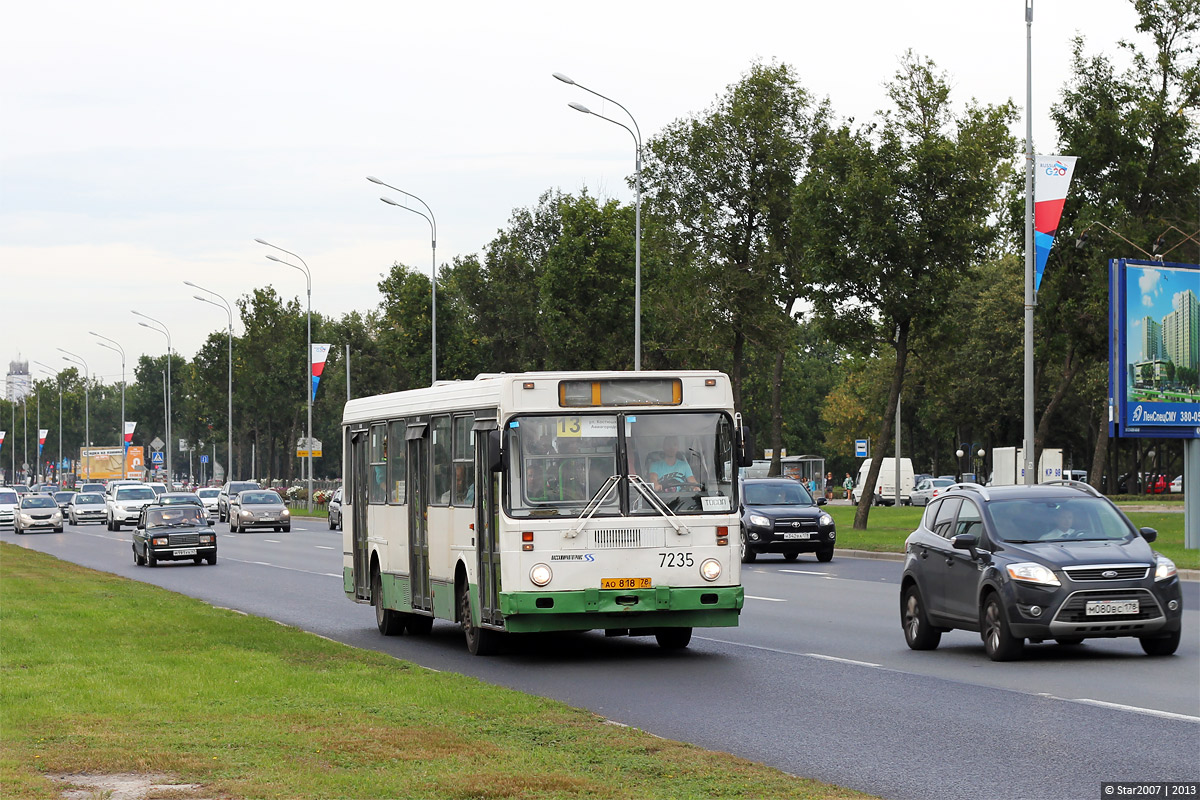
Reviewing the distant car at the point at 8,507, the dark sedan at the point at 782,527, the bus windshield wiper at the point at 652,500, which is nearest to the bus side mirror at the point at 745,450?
the bus windshield wiper at the point at 652,500

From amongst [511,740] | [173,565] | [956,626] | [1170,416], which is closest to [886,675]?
[956,626]

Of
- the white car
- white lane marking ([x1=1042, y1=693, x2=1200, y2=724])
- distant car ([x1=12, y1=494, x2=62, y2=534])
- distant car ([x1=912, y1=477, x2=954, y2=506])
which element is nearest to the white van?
distant car ([x1=912, y1=477, x2=954, y2=506])

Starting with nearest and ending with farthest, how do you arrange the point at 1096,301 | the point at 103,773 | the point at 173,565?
the point at 103,773 → the point at 173,565 → the point at 1096,301

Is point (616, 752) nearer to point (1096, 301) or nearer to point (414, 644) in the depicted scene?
point (414, 644)

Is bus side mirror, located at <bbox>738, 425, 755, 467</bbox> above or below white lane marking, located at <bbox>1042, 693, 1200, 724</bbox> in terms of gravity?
above

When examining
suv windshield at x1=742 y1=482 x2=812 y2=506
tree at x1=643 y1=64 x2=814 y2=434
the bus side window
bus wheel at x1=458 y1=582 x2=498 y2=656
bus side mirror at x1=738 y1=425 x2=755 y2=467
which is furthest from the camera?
tree at x1=643 y1=64 x2=814 y2=434

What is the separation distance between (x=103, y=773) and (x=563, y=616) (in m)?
7.46

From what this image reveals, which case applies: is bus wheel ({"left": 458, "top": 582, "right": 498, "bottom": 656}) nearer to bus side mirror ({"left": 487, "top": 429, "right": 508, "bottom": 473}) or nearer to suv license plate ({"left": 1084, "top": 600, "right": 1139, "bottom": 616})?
bus side mirror ({"left": 487, "top": 429, "right": 508, "bottom": 473})

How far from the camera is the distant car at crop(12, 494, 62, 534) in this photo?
66188 mm

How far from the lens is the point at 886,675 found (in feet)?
48.4

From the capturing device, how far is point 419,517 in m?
18.7

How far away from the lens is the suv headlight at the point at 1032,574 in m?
15.0

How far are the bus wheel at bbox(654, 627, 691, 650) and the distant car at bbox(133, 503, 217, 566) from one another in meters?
23.3

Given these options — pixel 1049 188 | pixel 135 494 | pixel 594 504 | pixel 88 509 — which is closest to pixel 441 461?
pixel 594 504
